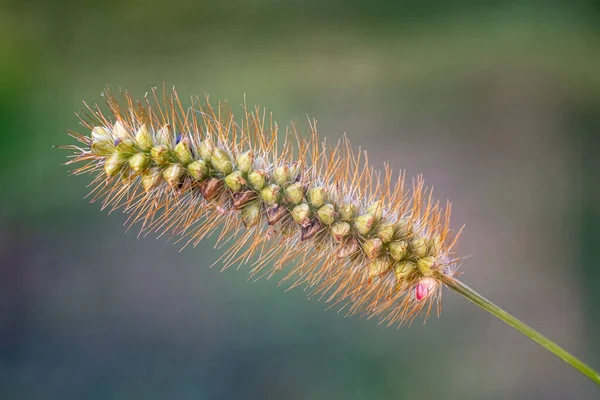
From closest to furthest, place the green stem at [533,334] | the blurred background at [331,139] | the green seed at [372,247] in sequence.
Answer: the green stem at [533,334]
the green seed at [372,247]
the blurred background at [331,139]

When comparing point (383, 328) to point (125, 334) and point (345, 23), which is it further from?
point (345, 23)

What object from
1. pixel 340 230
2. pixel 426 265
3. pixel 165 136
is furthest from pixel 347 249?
pixel 165 136

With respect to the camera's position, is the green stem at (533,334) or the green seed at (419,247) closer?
the green stem at (533,334)

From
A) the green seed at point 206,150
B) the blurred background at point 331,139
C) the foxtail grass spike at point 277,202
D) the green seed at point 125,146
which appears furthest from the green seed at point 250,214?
the blurred background at point 331,139

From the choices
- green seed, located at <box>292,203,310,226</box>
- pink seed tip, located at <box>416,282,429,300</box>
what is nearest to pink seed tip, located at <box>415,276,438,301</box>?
pink seed tip, located at <box>416,282,429,300</box>

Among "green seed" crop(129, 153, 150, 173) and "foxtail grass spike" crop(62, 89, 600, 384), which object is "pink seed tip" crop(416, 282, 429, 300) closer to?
"foxtail grass spike" crop(62, 89, 600, 384)

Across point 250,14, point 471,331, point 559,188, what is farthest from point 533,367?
point 250,14

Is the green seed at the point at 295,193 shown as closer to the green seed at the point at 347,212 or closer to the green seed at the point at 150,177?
the green seed at the point at 347,212
